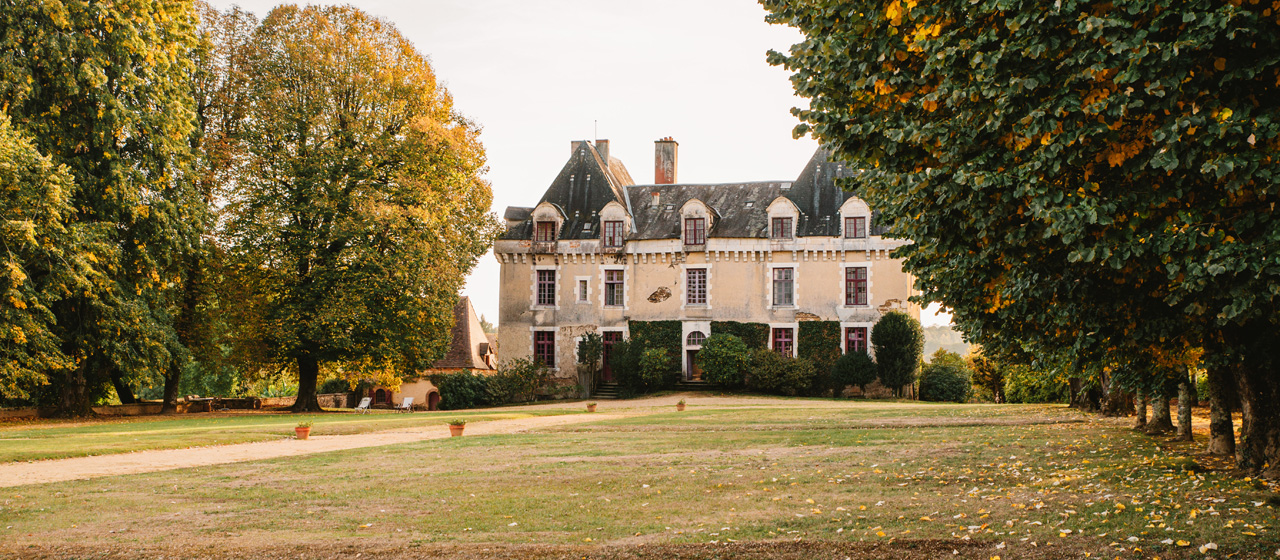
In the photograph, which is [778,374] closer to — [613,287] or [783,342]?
[783,342]

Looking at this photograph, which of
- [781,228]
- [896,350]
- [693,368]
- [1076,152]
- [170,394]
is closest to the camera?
[1076,152]

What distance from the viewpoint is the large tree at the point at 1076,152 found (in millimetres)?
5805

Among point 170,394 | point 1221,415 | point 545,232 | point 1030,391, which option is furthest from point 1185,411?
point 545,232

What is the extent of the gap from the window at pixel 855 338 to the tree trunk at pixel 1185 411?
959 inches

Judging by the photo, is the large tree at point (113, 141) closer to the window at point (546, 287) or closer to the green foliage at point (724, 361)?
the window at point (546, 287)

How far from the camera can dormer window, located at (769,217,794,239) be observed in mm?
38656

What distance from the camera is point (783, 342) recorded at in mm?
38656

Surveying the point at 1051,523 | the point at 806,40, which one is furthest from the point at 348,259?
the point at 1051,523

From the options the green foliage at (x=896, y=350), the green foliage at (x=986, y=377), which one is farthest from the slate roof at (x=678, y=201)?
the green foliage at (x=986, y=377)

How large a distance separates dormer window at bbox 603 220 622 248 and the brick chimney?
502 cm

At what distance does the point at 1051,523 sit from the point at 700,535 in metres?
2.72

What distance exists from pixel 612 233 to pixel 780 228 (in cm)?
732

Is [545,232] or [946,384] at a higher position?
[545,232]

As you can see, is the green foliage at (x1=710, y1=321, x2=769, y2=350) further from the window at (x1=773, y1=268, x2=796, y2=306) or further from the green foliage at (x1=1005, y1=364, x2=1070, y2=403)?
the green foliage at (x1=1005, y1=364, x2=1070, y2=403)
